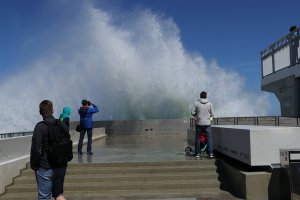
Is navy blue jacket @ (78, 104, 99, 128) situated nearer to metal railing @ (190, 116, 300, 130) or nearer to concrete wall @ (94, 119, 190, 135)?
metal railing @ (190, 116, 300, 130)

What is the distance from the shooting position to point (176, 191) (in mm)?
Answer: 8914

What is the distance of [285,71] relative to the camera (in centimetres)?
1659

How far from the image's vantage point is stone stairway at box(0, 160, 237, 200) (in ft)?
28.7

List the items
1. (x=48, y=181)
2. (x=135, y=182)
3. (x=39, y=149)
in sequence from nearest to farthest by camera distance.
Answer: (x=39, y=149)
(x=48, y=181)
(x=135, y=182)

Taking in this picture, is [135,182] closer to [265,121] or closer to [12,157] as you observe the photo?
[12,157]

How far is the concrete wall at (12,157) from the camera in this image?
9.13 m

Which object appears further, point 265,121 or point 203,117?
point 265,121

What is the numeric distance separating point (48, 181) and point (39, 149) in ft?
1.45

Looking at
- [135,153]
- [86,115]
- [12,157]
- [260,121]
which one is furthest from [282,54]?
[12,157]

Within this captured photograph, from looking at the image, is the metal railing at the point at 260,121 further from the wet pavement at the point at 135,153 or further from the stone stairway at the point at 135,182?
the stone stairway at the point at 135,182

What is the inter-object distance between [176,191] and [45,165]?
13.2ft

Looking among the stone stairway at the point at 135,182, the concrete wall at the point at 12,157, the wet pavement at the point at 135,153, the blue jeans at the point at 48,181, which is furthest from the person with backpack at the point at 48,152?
the wet pavement at the point at 135,153

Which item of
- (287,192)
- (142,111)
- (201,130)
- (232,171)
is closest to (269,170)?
(287,192)

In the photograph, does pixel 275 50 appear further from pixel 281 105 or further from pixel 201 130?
pixel 201 130
